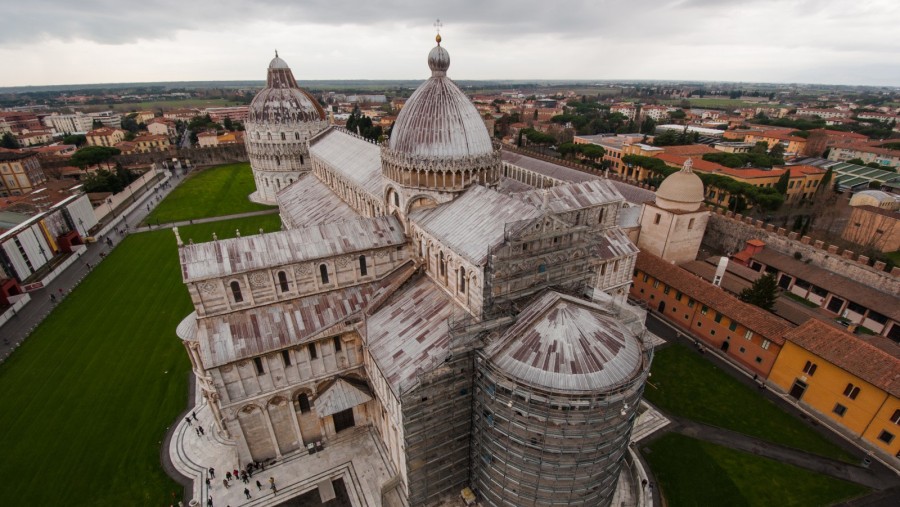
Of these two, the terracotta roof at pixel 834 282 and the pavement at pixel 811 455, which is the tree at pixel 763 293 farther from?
the terracotta roof at pixel 834 282

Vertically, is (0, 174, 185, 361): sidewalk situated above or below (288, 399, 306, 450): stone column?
below

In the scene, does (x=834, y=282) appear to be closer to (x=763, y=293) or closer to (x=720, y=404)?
(x=763, y=293)

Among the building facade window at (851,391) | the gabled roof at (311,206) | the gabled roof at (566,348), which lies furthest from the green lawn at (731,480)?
the gabled roof at (311,206)

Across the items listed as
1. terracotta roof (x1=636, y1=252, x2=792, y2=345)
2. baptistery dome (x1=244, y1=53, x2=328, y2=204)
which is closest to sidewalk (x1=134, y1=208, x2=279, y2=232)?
baptistery dome (x1=244, y1=53, x2=328, y2=204)

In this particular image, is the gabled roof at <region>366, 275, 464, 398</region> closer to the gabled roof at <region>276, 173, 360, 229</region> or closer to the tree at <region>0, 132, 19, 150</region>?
the gabled roof at <region>276, 173, 360, 229</region>

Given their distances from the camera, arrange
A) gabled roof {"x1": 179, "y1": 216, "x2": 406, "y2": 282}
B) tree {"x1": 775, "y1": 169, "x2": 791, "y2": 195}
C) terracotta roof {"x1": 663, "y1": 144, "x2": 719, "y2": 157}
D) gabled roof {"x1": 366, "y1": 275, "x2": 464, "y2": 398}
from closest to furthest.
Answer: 1. gabled roof {"x1": 366, "y1": 275, "x2": 464, "y2": 398}
2. gabled roof {"x1": 179, "y1": 216, "x2": 406, "y2": 282}
3. tree {"x1": 775, "y1": 169, "x2": 791, "y2": 195}
4. terracotta roof {"x1": 663, "y1": 144, "x2": 719, "y2": 157}

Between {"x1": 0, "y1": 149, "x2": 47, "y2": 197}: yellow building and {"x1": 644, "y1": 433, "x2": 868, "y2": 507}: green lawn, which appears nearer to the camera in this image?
{"x1": 644, "y1": 433, "x2": 868, "y2": 507}: green lawn
